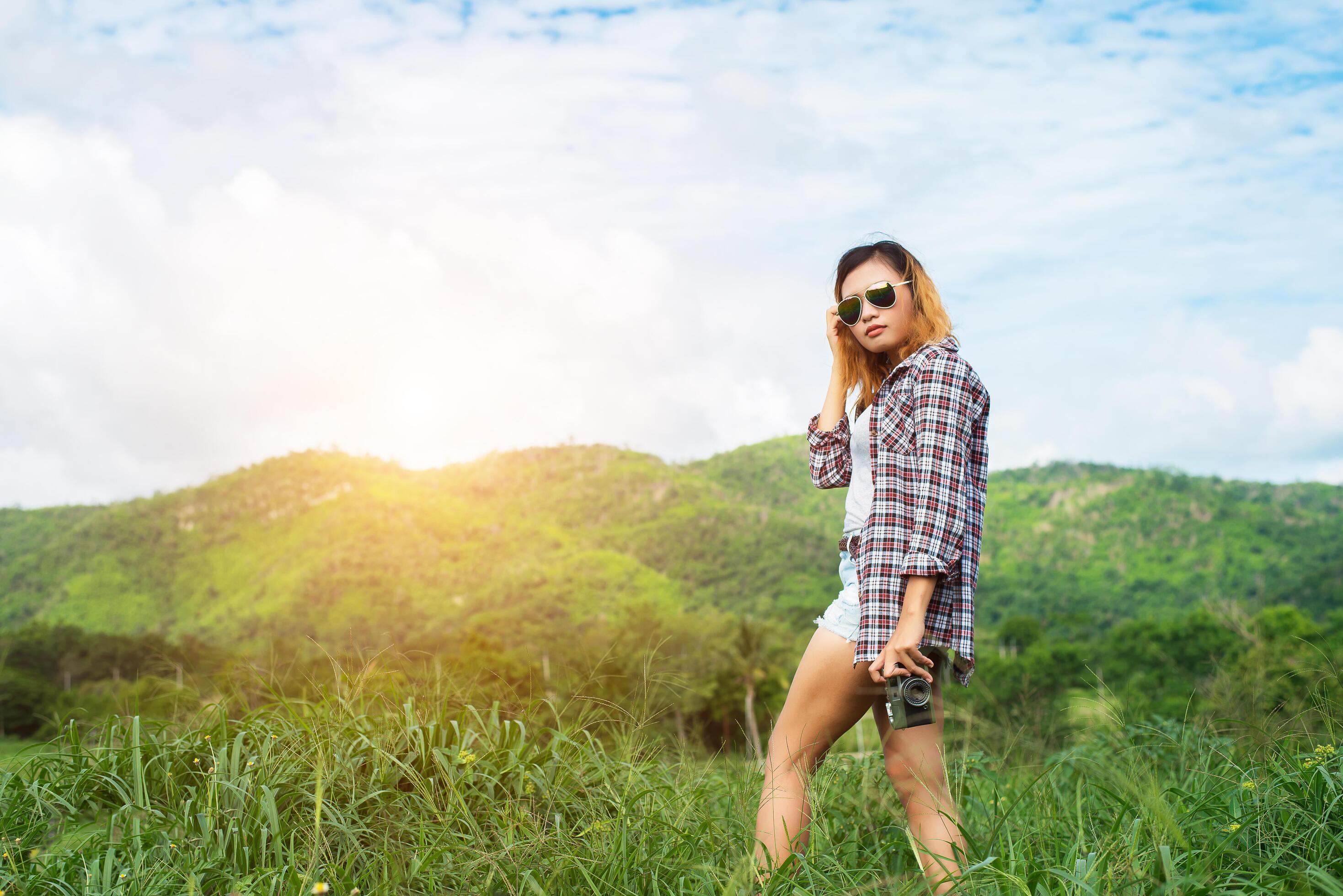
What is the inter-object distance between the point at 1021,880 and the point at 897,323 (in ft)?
4.21

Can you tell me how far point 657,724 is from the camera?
2857mm

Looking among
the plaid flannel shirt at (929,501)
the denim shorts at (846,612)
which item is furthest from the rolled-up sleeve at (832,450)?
A: the denim shorts at (846,612)

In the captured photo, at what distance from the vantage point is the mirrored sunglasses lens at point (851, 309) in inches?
87.4

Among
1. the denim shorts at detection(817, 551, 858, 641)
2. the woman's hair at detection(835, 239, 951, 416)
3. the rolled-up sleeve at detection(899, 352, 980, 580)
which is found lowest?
the denim shorts at detection(817, 551, 858, 641)

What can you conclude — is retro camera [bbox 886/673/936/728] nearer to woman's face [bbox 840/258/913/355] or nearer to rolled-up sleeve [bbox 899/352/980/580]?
rolled-up sleeve [bbox 899/352/980/580]

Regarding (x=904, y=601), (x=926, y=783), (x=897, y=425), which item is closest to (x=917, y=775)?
(x=926, y=783)

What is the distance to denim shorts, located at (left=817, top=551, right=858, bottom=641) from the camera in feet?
6.34

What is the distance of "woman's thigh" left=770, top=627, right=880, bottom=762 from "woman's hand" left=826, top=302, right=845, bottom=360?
78 centimetres

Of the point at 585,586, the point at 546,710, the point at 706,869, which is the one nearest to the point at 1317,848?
the point at 706,869

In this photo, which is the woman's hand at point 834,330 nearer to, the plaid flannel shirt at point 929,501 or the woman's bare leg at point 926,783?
the plaid flannel shirt at point 929,501

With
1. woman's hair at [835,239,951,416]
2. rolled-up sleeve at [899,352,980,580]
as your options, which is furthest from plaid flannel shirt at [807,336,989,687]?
woman's hair at [835,239,951,416]

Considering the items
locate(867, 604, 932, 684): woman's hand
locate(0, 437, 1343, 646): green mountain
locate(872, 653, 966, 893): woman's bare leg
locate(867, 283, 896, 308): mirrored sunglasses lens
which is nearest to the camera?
locate(867, 604, 932, 684): woman's hand

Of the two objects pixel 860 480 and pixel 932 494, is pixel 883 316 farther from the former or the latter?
pixel 932 494

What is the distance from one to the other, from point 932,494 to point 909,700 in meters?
0.45
